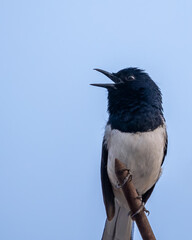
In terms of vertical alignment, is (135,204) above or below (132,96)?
below

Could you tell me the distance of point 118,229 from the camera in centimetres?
362

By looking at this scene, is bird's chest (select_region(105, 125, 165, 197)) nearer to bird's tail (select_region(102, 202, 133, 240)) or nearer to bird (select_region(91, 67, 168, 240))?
bird (select_region(91, 67, 168, 240))

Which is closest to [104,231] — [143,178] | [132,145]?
[143,178]

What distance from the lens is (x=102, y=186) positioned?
149 inches

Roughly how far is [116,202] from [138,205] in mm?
1731

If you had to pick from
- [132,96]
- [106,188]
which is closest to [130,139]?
[132,96]

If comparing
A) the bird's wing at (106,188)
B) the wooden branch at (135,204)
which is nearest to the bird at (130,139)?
the bird's wing at (106,188)

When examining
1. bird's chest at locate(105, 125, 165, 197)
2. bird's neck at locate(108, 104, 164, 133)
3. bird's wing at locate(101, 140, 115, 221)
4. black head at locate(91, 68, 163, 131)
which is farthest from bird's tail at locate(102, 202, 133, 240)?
black head at locate(91, 68, 163, 131)

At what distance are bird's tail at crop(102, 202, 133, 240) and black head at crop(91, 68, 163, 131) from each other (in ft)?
2.93

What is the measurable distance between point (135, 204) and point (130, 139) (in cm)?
119

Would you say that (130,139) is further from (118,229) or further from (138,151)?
(118,229)

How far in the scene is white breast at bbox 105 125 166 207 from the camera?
3357 mm

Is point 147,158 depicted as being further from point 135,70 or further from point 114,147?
point 135,70

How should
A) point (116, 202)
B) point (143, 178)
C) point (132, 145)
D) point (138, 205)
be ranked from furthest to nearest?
point (116, 202), point (143, 178), point (132, 145), point (138, 205)
